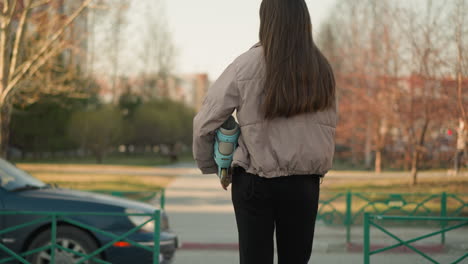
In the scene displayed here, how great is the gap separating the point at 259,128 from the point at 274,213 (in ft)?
1.29

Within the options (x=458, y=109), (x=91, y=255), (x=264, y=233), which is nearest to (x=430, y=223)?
(x=458, y=109)

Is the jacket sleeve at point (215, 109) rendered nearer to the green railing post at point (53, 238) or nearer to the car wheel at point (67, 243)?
the green railing post at point (53, 238)

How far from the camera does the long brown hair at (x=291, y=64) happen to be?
2.70 m

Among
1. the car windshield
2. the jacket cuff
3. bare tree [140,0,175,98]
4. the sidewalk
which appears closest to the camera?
the jacket cuff

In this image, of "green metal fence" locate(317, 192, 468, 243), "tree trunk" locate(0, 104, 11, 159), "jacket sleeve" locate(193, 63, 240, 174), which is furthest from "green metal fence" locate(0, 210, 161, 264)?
"tree trunk" locate(0, 104, 11, 159)

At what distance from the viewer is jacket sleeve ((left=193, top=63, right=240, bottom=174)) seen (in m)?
2.76

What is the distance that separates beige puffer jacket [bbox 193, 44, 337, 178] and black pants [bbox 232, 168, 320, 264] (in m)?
0.06

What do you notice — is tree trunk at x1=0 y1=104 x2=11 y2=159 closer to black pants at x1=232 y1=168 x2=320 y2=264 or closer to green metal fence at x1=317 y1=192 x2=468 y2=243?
green metal fence at x1=317 y1=192 x2=468 y2=243

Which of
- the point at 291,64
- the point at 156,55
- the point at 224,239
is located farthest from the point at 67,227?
the point at 156,55

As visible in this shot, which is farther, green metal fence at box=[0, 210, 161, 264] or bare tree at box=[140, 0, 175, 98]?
bare tree at box=[140, 0, 175, 98]

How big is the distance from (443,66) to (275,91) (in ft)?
45.8

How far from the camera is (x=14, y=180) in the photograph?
668 cm

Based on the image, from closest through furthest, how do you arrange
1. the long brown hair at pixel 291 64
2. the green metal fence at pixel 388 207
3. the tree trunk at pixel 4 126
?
the long brown hair at pixel 291 64 → the green metal fence at pixel 388 207 → the tree trunk at pixel 4 126

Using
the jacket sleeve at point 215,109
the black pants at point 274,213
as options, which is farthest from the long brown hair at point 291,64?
the black pants at point 274,213
